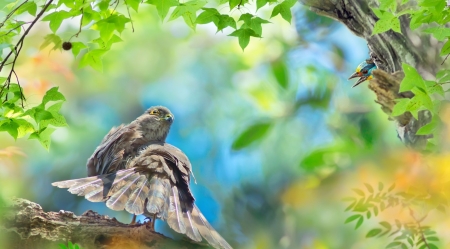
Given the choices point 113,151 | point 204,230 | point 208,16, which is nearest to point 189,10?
point 208,16

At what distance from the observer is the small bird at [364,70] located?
1.83m

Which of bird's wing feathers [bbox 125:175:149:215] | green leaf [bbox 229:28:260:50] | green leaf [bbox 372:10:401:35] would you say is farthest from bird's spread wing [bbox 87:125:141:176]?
green leaf [bbox 372:10:401:35]

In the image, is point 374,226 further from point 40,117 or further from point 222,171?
point 40,117

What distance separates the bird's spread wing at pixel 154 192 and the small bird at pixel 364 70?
0.78 metres

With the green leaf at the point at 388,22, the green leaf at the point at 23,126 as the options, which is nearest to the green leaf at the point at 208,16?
the green leaf at the point at 388,22

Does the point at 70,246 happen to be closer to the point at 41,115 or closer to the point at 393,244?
the point at 41,115

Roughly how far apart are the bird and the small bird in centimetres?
77

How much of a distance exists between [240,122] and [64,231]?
97 cm

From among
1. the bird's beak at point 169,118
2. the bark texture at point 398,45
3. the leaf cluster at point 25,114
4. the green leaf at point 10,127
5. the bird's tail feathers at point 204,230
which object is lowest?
the bird's tail feathers at point 204,230

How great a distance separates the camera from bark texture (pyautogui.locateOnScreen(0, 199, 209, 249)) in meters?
1.39

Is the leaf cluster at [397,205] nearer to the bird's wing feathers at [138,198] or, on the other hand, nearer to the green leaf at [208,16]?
the bird's wing feathers at [138,198]

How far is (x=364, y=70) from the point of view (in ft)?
6.25

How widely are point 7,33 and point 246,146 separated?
111cm

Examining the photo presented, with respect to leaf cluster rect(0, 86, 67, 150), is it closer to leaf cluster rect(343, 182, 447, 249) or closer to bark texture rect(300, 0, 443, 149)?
bark texture rect(300, 0, 443, 149)
